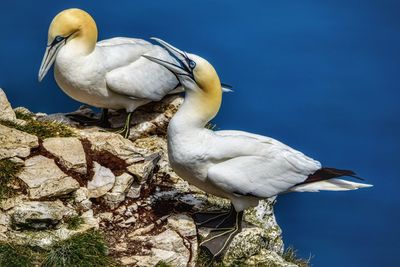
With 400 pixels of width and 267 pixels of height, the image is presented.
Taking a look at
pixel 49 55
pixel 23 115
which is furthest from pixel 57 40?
pixel 23 115

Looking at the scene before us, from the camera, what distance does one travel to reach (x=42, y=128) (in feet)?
22.4

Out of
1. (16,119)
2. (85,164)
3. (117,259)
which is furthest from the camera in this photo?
(16,119)

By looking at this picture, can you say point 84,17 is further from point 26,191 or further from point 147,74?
point 26,191

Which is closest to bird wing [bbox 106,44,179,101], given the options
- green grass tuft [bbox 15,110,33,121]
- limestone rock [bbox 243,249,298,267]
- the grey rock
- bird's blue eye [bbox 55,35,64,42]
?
bird's blue eye [bbox 55,35,64,42]

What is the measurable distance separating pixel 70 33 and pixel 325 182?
247cm

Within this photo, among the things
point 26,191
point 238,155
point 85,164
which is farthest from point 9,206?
point 238,155

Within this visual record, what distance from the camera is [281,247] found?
21.5 ft

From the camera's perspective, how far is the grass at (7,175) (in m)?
5.93

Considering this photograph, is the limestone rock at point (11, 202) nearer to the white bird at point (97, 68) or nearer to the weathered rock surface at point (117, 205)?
the weathered rock surface at point (117, 205)

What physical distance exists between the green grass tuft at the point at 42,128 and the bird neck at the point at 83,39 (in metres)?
0.63

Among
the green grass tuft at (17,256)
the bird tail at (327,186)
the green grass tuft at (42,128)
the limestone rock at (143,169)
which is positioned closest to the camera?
the green grass tuft at (17,256)

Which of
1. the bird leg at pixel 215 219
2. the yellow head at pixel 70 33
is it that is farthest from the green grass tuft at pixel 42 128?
the bird leg at pixel 215 219

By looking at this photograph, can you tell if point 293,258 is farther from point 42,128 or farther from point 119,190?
point 42,128

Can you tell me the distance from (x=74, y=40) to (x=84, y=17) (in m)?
0.20
